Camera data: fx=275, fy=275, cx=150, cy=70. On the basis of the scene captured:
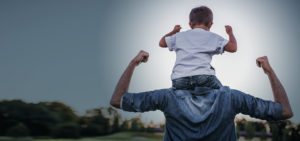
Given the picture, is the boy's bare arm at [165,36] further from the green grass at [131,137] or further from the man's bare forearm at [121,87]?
the green grass at [131,137]

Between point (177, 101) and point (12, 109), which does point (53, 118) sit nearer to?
point (12, 109)

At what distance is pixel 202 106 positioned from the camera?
145cm

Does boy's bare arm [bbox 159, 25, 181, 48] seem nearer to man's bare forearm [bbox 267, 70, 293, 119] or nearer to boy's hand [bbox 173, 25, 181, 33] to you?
boy's hand [bbox 173, 25, 181, 33]

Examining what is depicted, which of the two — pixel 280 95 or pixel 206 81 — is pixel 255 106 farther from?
pixel 206 81

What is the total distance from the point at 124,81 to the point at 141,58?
0.19 metres

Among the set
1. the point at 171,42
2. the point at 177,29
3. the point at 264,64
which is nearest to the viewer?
the point at 264,64

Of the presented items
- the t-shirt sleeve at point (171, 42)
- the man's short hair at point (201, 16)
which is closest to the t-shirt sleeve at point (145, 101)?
the t-shirt sleeve at point (171, 42)

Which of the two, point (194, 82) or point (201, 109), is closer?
point (201, 109)

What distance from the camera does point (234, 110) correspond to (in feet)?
4.74

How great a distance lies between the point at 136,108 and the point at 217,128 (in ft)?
1.41

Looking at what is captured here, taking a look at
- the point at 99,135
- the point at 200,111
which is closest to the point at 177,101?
the point at 200,111

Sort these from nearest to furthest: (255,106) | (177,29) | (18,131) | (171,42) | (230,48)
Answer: (255,106)
(230,48)
(171,42)
(177,29)
(18,131)

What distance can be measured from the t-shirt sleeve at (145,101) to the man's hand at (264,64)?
1.84 ft

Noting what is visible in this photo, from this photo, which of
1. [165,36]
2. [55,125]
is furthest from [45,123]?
[165,36]
